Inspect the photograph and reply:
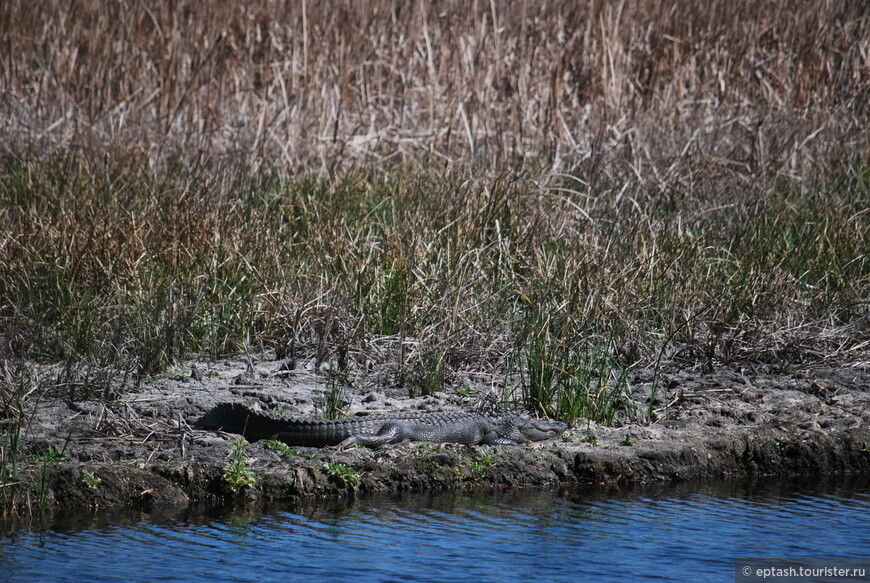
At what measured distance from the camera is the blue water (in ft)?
11.1

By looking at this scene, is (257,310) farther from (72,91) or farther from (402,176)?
(72,91)

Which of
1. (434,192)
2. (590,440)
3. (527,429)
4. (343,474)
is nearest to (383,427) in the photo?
(343,474)

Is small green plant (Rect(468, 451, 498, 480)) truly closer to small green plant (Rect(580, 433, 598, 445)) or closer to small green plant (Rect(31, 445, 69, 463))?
small green plant (Rect(580, 433, 598, 445))

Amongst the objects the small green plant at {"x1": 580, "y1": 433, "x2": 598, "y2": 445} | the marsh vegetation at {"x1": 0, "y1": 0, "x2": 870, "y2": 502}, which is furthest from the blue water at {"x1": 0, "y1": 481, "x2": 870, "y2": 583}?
the marsh vegetation at {"x1": 0, "y1": 0, "x2": 870, "y2": 502}

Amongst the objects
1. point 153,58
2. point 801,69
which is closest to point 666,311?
point 801,69

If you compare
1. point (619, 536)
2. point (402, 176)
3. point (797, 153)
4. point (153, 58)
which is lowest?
point (619, 536)

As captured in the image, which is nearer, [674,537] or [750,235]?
[674,537]

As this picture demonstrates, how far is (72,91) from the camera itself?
1045cm

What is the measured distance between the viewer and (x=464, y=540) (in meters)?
3.70

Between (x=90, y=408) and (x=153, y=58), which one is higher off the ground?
(x=153, y=58)

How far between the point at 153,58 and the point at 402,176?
13.5ft

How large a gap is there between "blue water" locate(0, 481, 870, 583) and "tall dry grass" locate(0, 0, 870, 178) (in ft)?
Result: 16.0

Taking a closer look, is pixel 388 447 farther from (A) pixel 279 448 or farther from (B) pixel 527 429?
(B) pixel 527 429

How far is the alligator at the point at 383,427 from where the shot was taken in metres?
4.56
